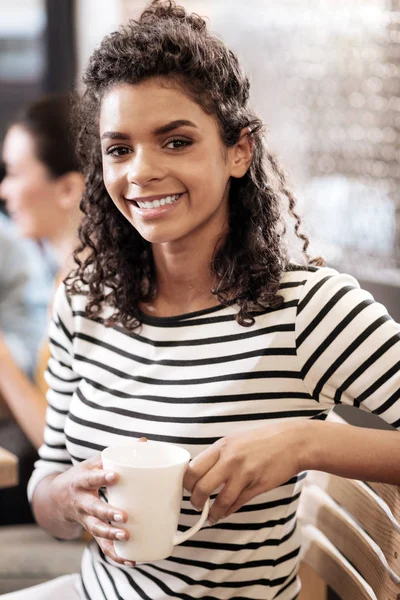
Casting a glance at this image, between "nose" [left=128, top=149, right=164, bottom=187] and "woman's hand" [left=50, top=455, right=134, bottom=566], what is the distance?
13.2 inches

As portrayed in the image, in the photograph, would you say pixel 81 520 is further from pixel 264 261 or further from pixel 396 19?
pixel 396 19

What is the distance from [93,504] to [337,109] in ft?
4.89

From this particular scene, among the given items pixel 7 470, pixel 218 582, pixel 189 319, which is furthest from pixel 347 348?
pixel 7 470

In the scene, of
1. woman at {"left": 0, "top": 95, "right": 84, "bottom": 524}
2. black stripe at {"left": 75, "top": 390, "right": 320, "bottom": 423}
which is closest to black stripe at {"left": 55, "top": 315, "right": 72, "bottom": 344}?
black stripe at {"left": 75, "top": 390, "right": 320, "bottom": 423}

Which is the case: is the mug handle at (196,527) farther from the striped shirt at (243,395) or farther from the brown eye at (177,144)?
the brown eye at (177,144)

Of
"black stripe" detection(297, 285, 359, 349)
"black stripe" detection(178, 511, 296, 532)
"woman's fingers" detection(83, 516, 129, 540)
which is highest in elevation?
"black stripe" detection(297, 285, 359, 349)

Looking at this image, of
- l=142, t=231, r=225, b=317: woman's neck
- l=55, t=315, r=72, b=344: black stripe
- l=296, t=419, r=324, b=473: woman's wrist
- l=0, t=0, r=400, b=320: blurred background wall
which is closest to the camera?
l=296, t=419, r=324, b=473: woman's wrist

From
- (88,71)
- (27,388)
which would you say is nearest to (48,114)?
(27,388)

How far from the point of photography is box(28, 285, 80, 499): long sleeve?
116 cm

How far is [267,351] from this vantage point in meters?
0.99

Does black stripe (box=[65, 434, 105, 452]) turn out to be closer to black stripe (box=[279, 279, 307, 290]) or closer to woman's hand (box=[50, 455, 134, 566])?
woman's hand (box=[50, 455, 134, 566])

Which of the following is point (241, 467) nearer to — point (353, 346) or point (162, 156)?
point (353, 346)

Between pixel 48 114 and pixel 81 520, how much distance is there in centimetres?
136

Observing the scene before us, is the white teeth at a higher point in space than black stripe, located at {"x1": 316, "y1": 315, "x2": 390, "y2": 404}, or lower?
higher
